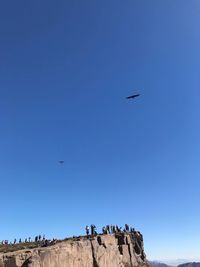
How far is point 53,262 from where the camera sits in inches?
1624

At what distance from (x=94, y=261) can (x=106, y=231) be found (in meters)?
22.2

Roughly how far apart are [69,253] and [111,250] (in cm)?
2369

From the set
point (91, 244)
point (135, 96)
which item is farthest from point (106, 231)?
point (135, 96)

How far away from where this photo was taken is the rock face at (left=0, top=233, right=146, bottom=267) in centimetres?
3684

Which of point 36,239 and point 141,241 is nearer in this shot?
point 36,239

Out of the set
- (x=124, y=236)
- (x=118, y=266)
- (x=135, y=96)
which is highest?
(x=135, y=96)

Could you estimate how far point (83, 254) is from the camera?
53406 mm

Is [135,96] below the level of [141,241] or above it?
above

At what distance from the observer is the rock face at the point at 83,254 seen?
3684 centimetres

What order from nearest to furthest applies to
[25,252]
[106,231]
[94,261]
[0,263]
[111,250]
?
[0,263], [25,252], [94,261], [111,250], [106,231]

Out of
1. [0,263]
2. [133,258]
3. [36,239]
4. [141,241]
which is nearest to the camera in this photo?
[0,263]

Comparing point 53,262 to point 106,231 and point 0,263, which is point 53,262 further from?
point 106,231

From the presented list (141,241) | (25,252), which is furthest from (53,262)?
(141,241)

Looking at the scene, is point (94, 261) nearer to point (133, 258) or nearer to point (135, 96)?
point (135, 96)
